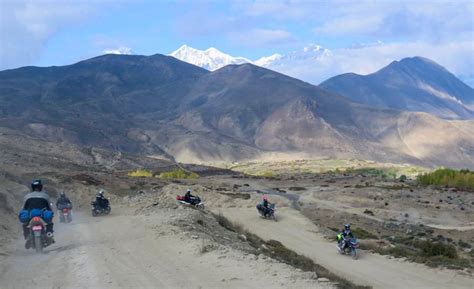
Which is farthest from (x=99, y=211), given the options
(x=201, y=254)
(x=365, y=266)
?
(x=201, y=254)

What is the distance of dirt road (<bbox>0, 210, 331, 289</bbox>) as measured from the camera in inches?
563

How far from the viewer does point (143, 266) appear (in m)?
16.1

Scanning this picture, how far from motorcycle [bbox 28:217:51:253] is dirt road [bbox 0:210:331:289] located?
1.12ft

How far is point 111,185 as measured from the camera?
58375mm

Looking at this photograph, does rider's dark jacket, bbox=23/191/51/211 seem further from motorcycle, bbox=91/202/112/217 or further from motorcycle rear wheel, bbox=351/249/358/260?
motorcycle, bbox=91/202/112/217

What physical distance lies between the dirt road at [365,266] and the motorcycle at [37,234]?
1125 cm

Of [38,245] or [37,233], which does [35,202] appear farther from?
[38,245]

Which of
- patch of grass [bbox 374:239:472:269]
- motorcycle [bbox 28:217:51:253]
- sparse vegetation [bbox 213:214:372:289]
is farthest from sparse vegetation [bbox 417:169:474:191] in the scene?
motorcycle [bbox 28:217:51:253]

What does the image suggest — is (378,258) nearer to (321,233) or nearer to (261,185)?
(321,233)

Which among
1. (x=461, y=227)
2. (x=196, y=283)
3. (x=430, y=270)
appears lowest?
(x=461, y=227)

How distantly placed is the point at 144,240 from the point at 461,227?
42.9m

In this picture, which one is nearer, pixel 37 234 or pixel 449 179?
pixel 37 234

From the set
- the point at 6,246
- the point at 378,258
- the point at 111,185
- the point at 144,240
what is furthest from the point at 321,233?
the point at 111,185

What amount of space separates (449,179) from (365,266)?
3534 inches
